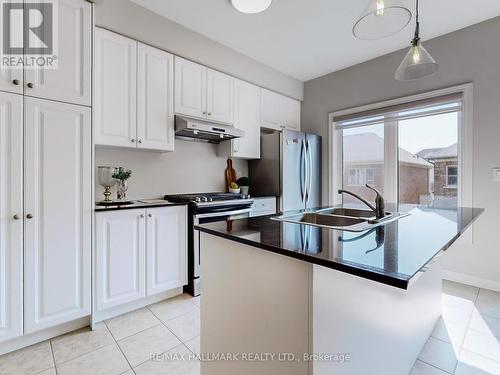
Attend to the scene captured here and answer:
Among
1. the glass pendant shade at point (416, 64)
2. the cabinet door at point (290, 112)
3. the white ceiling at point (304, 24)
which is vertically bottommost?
the glass pendant shade at point (416, 64)

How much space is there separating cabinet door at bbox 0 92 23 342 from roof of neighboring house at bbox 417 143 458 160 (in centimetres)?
375

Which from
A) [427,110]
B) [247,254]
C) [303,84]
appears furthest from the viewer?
[303,84]

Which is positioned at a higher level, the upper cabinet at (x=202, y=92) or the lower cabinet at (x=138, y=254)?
the upper cabinet at (x=202, y=92)

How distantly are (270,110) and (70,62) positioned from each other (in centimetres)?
230

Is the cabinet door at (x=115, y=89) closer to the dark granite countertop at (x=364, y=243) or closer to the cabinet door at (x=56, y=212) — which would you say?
the cabinet door at (x=56, y=212)

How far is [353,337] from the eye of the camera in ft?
2.97

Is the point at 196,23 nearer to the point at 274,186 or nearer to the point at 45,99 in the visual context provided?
the point at 45,99

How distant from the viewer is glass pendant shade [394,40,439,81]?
153cm

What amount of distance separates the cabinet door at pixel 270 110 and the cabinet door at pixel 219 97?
1.77 ft

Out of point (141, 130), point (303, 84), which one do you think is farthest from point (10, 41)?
point (303, 84)

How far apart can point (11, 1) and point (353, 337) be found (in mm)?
2621

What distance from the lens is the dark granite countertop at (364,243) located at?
2.13 feet

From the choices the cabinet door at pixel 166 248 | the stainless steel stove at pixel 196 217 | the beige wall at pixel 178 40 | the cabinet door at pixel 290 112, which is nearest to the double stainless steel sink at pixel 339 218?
the stainless steel stove at pixel 196 217

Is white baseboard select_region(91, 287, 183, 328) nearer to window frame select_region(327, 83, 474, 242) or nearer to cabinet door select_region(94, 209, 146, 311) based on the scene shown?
cabinet door select_region(94, 209, 146, 311)
